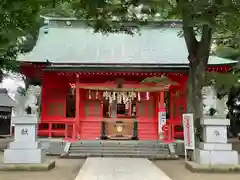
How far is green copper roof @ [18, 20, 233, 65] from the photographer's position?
18.2m

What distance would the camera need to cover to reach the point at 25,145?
11703mm

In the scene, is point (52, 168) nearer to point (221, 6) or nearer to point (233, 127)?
point (221, 6)

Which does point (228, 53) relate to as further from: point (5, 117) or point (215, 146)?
point (5, 117)

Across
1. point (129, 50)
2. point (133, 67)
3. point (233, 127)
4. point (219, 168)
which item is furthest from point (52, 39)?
point (233, 127)

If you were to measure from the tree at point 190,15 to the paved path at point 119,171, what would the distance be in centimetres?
267

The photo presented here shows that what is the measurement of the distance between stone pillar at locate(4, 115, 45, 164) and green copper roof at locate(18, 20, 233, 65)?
6.06 m

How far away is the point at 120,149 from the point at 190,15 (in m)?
7.85

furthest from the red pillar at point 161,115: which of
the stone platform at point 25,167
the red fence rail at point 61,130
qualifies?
the stone platform at point 25,167

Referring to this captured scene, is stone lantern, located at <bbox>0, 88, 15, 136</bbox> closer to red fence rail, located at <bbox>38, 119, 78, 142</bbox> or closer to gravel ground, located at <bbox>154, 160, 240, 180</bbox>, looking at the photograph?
red fence rail, located at <bbox>38, 119, 78, 142</bbox>

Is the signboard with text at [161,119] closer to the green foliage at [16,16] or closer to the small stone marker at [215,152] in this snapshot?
the small stone marker at [215,152]

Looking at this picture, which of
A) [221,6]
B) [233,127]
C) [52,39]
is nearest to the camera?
[221,6]

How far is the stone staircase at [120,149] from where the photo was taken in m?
15.1

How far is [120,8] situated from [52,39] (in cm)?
1172

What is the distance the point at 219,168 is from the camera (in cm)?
1109
